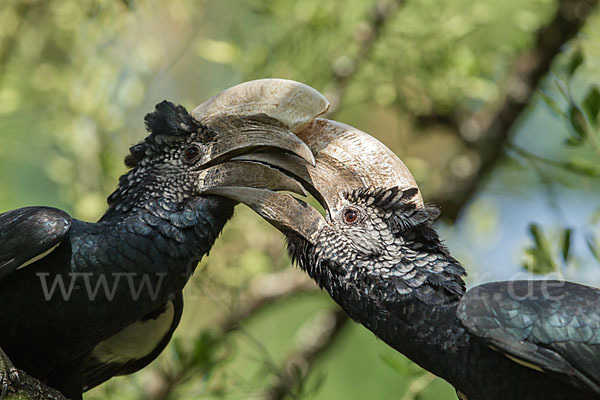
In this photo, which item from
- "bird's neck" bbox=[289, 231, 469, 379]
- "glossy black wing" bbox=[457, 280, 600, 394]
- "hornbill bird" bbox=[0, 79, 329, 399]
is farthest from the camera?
"hornbill bird" bbox=[0, 79, 329, 399]

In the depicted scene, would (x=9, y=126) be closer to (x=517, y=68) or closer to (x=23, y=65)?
(x=23, y=65)

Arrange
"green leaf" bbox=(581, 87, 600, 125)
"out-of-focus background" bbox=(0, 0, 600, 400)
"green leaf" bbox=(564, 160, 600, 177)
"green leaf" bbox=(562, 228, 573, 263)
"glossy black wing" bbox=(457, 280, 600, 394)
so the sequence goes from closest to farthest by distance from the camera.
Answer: "glossy black wing" bbox=(457, 280, 600, 394) → "green leaf" bbox=(562, 228, 573, 263) → "green leaf" bbox=(581, 87, 600, 125) → "green leaf" bbox=(564, 160, 600, 177) → "out-of-focus background" bbox=(0, 0, 600, 400)

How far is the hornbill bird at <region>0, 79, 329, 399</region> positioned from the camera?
3.02m

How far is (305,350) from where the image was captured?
5148 mm

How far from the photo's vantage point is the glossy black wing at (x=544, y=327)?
271 centimetres

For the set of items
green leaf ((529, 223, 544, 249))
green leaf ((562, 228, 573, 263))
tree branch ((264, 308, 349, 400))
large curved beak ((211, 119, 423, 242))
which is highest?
large curved beak ((211, 119, 423, 242))

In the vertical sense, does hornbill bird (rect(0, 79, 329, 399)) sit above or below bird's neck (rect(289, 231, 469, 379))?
above

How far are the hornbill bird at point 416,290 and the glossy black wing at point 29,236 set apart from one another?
0.62 metres

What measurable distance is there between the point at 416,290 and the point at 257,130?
90 centimetres

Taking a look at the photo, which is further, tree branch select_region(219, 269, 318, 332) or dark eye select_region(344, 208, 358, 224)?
tree branch select_region(219, 269, 318, 332)

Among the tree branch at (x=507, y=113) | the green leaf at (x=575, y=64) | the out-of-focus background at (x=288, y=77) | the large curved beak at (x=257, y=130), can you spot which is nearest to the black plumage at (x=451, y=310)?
the large curved beak at (x=257, y=130)

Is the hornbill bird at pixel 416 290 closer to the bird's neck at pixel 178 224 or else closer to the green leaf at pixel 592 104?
the bird's neck at pixel 178 224

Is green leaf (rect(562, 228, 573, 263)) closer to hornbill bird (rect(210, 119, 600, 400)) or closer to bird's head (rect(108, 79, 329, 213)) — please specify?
hornbill bird (rect(210, 119, 600, 400))

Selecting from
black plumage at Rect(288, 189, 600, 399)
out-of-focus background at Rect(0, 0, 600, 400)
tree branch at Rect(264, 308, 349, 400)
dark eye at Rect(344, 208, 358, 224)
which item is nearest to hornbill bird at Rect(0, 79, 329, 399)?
dark eye at Rect(344, 208, 358, 224)
